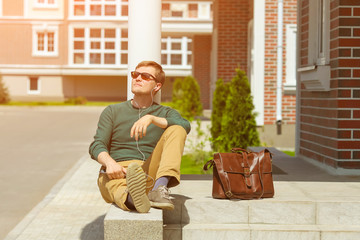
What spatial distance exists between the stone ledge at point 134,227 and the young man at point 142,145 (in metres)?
0.15

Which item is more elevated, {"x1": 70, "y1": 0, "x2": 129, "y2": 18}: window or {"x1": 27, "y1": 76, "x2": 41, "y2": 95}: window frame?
{"x1": 70, "y1": 0, "x2": 129, "y2": 18}: window

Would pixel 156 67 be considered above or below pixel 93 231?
above

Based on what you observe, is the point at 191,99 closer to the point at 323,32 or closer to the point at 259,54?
the point at 259,54

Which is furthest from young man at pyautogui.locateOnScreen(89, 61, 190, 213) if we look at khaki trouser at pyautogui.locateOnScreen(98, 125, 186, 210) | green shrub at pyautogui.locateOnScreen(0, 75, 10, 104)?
green shrub at pyautogui.locateOnScreen(0, 75, 10, 104)

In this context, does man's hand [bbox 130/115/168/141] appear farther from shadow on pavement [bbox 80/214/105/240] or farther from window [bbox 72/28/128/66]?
window [bbox 72/28/128/66]

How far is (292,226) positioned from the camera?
5738 mm

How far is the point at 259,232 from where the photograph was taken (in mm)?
5645

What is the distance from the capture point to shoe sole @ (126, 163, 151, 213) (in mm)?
4832

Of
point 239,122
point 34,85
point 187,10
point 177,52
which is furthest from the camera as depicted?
point 34,85

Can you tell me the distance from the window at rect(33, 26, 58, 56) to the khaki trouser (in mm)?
48479

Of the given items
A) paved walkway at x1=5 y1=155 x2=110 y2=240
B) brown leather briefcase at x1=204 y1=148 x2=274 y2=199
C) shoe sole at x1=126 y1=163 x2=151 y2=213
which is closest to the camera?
shoe sole at x1=126 y1=163 x2=151 y2=213

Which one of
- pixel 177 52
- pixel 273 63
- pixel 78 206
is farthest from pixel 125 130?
pixel 177 52

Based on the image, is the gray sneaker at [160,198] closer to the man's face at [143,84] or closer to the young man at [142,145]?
the young man at [142,145]

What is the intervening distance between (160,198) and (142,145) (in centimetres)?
70
